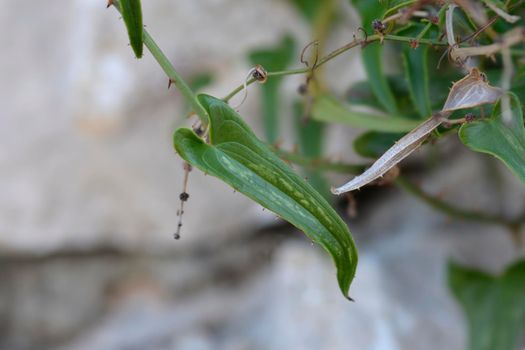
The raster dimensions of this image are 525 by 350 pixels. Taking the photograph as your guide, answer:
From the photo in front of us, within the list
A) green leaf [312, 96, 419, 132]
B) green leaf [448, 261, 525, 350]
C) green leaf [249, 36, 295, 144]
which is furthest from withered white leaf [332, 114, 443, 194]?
green leaf [249, 36, 295, 144]

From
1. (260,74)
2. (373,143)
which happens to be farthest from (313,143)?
(260,74)

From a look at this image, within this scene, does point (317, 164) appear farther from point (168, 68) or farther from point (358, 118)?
point (168, 68)

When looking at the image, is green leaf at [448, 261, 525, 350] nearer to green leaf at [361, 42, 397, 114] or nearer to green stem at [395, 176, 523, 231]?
green stem at [395, 176, 523, 231]

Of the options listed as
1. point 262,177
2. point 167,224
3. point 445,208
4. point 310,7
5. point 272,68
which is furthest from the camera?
point 167,224

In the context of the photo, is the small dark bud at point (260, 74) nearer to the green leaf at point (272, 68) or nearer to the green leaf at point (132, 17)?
the green leaf at point (132, 17)

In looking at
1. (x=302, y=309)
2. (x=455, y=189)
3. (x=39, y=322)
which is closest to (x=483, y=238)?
(x=455, y=189)

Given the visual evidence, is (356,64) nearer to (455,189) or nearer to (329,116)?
(455,189)

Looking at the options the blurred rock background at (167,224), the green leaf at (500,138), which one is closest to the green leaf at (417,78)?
the green leaf at (500,138)
